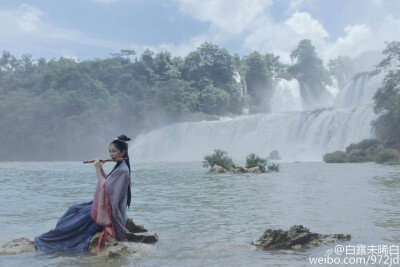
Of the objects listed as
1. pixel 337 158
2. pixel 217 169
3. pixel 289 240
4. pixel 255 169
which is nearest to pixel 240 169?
pixel 255 169

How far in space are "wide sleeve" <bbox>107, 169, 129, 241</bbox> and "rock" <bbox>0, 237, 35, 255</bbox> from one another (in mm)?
1207

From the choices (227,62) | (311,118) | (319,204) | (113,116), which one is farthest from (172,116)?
(319,204)

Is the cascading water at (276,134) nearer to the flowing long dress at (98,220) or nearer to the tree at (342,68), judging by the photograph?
the flowing long dress at (98,220)

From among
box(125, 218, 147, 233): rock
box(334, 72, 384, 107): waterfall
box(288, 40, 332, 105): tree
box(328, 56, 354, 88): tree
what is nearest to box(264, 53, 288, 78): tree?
box(288, 40, 332, 105): tree

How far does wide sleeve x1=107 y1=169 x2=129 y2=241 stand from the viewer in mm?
5461

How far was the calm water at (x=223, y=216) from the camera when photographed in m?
5.22

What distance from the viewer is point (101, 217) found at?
17.9ft

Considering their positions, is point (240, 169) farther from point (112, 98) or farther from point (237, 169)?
point (112, 98)

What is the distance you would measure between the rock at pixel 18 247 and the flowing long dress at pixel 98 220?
5.0 inches

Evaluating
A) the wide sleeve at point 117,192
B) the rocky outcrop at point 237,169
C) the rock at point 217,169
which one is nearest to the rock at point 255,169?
the rocky outcrop at point 237,169

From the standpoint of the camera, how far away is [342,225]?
7.19 m

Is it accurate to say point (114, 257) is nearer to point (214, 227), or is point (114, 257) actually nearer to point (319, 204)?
point (214, 227)

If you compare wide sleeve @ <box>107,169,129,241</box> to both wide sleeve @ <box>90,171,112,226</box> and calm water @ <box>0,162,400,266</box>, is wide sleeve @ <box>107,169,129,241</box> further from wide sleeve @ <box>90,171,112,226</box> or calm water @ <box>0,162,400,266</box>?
calm water @ <box>0,162,400,266</box>

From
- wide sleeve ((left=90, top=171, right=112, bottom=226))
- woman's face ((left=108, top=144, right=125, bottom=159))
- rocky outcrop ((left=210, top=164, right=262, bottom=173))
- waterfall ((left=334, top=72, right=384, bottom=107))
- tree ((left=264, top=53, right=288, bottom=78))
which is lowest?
wide sleeve ((left=90, top=171, right=112, bottom=226))
